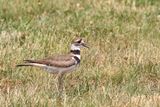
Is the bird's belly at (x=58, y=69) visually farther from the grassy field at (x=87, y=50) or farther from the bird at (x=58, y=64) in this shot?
the grassy field at (x=87, y=50)

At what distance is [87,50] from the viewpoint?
11.4m

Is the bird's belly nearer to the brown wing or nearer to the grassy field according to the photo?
the brown wing

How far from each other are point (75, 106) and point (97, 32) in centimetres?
482

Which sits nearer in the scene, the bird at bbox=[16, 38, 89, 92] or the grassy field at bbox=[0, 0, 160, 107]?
the grassy field at bbox=[0, 0, 160, 107]

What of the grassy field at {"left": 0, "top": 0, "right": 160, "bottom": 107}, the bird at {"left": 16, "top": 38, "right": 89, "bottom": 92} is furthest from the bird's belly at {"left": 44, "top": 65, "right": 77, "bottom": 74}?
the grassy field at {"left": 0, "top": 0, "right": 160, "bottom": 107}

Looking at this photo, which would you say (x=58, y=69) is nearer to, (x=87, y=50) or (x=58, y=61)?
(x=58, y=61)

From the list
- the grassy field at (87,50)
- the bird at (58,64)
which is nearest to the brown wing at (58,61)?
the bird at (58,64)

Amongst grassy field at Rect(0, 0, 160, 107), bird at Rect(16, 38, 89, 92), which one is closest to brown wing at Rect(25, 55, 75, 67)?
bird at Rect(16, 38, 89, 92)

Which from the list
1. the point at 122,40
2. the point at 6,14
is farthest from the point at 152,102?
the point at 6,14

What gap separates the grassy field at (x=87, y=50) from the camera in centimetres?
846

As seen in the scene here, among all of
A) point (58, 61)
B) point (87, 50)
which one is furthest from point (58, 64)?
point (87, 50)

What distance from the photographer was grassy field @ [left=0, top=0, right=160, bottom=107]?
846 centimetres

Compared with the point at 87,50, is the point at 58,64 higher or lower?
higher

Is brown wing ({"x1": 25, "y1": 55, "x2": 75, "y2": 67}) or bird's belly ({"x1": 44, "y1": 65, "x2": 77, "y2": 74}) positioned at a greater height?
brown wing ({"x1": 25, "y1": 55, "x2": 75, "y2": 67})
